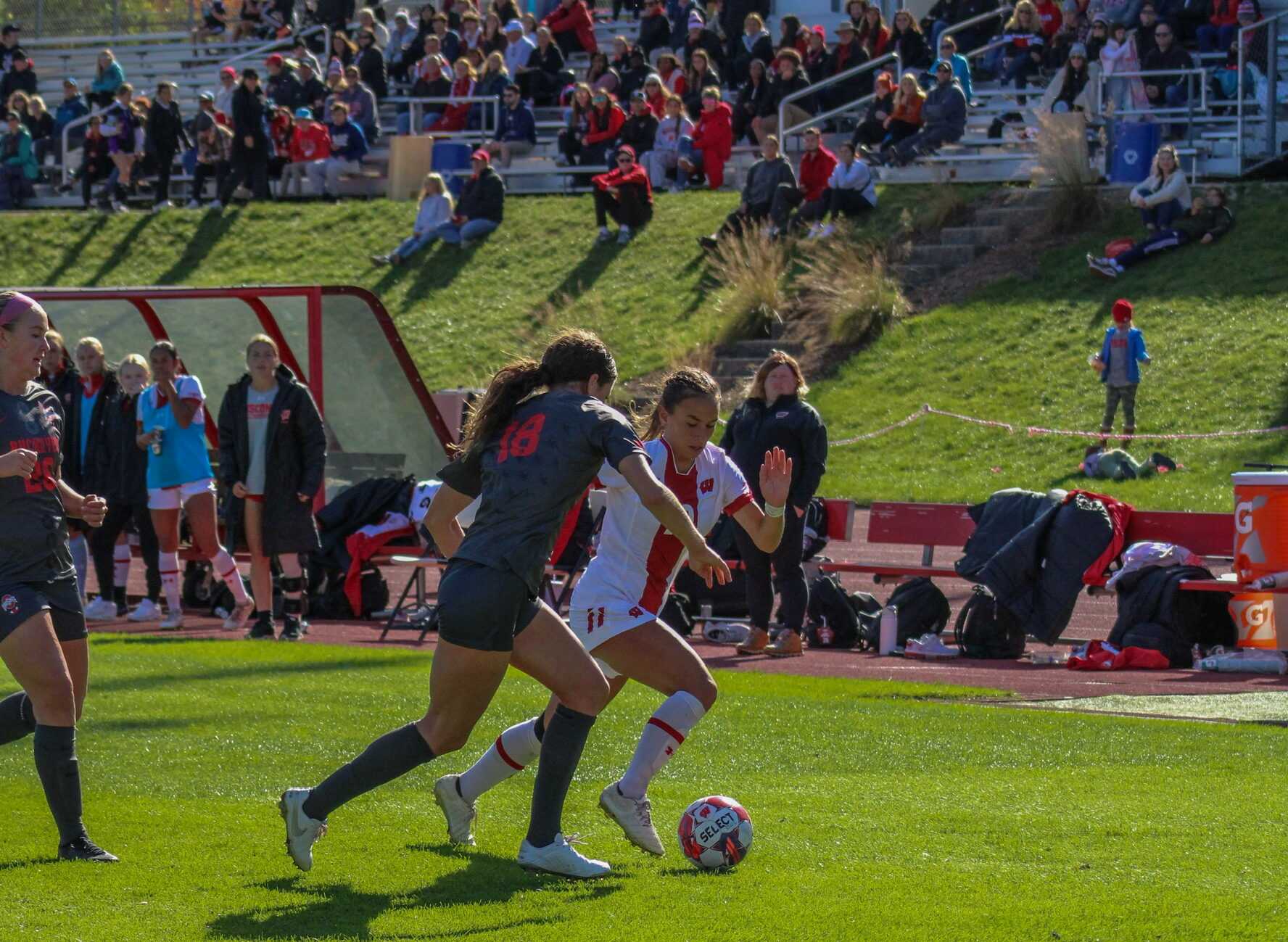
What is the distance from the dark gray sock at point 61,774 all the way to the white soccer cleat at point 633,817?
1812mm

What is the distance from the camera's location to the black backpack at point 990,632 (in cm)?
1370

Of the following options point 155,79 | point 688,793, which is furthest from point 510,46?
point 688,793

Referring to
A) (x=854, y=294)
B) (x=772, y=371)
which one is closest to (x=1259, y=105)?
(x=854, y=294)

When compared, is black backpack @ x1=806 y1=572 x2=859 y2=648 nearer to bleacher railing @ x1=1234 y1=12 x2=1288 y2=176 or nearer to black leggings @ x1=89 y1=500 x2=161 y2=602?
black leggings @ x1=89 y1=500 x2=161 y2=602

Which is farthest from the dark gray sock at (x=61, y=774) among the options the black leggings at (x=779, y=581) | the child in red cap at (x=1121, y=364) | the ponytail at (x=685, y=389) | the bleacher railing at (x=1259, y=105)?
the bleacher railing at (x=1259, y=105)

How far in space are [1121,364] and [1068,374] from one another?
6.37 feet

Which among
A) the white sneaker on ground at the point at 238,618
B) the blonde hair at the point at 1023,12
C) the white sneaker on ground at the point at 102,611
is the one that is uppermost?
the blonde hair at the point at 1023,12

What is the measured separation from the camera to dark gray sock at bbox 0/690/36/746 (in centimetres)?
684

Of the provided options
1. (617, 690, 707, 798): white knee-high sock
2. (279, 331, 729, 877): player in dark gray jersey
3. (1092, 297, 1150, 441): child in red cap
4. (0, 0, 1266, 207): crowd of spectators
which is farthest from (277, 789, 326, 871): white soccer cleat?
(0, 0, 1266, 207): crowd of spectators

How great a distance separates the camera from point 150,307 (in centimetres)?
1744

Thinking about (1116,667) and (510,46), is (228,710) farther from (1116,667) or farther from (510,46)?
(510,46)

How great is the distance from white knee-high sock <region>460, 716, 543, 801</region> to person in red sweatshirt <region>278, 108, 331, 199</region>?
1006 inches

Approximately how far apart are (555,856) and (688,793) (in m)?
1.69

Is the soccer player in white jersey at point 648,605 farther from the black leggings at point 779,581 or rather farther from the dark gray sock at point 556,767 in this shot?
the black leggings at point 779,581
